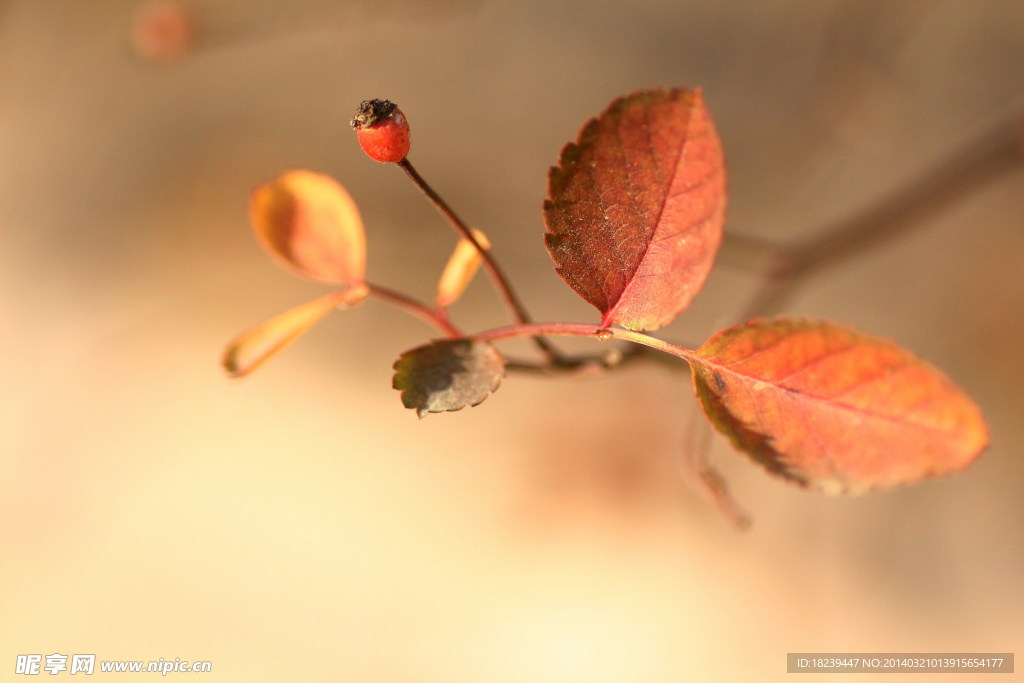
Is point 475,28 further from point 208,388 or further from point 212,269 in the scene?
point 208,388

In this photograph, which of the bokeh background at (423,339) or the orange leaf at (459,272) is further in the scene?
the bokeh background at (423,339)

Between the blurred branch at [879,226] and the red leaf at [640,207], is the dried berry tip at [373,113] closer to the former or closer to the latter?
the red leaf at [640,207]

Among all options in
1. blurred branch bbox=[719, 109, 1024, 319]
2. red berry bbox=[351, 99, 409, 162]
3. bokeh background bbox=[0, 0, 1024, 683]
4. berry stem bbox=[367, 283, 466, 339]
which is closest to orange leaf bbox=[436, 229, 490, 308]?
berry stem bbox=[367, 283, 466, 339]

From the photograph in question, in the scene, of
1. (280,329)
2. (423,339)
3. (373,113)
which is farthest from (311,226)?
(423,339)

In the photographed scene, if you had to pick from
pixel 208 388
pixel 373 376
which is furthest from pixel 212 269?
pixel 373 376

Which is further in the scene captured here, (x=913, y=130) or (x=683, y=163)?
(x=913, y=130)

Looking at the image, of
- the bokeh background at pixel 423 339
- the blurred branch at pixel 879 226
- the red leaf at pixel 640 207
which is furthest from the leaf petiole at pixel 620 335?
the bokeh background at pixel 423 339

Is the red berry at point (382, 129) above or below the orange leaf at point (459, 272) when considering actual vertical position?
below
